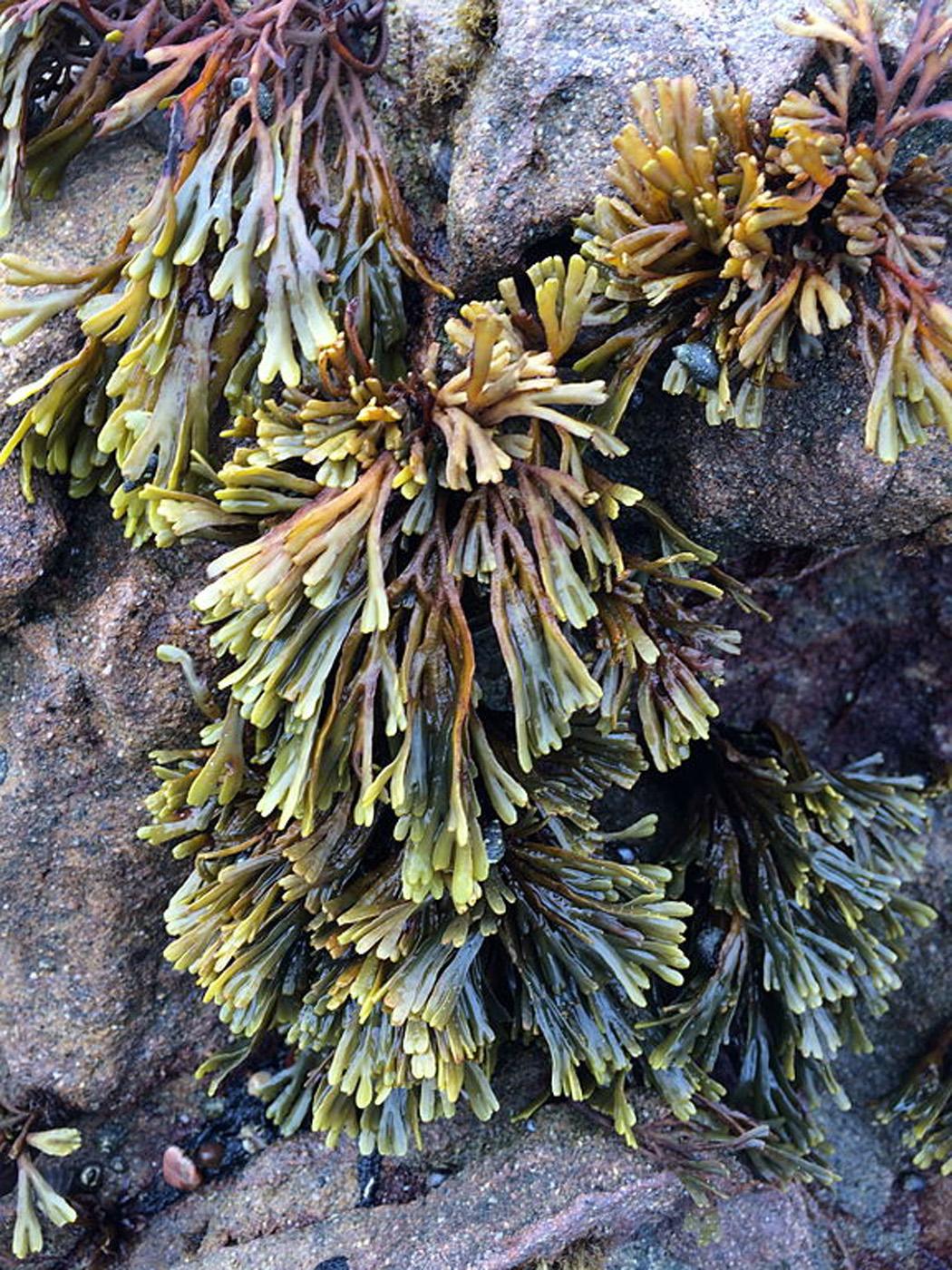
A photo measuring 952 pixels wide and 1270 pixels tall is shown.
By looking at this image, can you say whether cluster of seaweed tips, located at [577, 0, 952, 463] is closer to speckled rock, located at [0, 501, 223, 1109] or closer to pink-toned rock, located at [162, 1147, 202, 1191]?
speckled rock, located at [0, 501, 223, 1109]

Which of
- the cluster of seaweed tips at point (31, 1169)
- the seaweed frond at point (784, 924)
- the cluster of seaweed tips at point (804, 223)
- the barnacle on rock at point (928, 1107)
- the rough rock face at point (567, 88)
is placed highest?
the rough rock face at point (567, 88)

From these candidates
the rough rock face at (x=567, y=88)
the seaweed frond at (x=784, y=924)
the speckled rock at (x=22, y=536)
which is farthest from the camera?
the seaweed frond at (x=784, y=924)

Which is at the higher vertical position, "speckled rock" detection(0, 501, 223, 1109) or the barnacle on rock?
"speckled rock" detection(0, 501, 223, 1109)

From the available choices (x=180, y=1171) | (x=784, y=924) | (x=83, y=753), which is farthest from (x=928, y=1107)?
(x=83, y=753)

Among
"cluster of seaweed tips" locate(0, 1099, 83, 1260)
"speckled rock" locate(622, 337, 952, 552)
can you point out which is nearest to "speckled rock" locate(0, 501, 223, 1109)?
"cluster of seaweed tips" locate(0, 1099, 83, 1260)

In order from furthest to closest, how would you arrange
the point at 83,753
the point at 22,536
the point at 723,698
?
1. the point at 723,698
2. the point at 83,753
3. the point at 22,536

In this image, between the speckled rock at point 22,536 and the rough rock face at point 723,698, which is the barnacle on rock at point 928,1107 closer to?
the rough rock face at point 723,698

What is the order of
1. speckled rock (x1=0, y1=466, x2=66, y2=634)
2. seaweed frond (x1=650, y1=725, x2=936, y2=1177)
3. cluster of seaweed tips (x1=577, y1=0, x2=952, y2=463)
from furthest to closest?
seaweed frond (x1=650, y1=725, x2=936, y2=1177) → speckled rock (x1=0, y1=466, x2=66, y2=634) → cluster of seaweed tips (x1=577, y1=0, x2=952, y2=463)

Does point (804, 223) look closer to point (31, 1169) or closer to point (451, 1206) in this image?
point (451, 1206)

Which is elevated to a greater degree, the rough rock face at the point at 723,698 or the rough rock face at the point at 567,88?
the rough rock face at the point at 567,88

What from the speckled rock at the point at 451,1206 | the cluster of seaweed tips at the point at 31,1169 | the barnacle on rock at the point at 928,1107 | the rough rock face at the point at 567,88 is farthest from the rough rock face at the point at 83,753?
the barnacle on rock at the point at 928,1107
